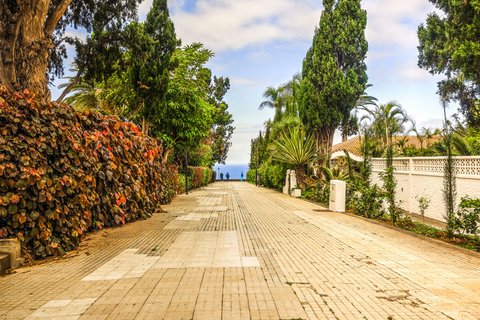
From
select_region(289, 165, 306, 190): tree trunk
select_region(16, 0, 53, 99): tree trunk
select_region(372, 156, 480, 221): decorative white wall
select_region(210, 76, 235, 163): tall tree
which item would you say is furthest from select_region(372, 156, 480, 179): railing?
select_region(210, 76, 235, 163): tall tree

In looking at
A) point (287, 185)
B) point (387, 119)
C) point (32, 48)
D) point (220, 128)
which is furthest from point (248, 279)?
point (220, 128)

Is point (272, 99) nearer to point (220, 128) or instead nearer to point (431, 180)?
point (220, 128)

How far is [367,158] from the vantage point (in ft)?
42.9

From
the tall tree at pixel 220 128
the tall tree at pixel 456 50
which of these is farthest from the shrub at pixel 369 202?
the tall tree at pixel 220 128

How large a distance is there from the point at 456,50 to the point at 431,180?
5909mm

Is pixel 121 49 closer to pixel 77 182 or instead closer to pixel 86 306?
pixel 77 182

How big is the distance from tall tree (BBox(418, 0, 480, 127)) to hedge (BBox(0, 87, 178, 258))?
13.2 metres

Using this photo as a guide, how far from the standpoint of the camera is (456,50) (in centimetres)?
1488

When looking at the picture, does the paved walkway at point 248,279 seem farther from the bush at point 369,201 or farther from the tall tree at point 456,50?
the tall tree at point 456,50

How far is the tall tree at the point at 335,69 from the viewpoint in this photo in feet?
71.5

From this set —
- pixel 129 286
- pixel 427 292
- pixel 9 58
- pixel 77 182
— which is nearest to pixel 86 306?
pixel 129 286

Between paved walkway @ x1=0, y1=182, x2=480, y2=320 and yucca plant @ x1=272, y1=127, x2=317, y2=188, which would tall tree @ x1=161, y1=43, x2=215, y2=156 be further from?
paved walkway @ x1=0, y1=182, x2=480, y2=320

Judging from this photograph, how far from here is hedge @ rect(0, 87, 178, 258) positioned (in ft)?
18.4

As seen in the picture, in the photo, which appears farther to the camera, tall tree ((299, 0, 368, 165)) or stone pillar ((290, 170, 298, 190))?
stone pillar ((290, 170, 298, 190))
